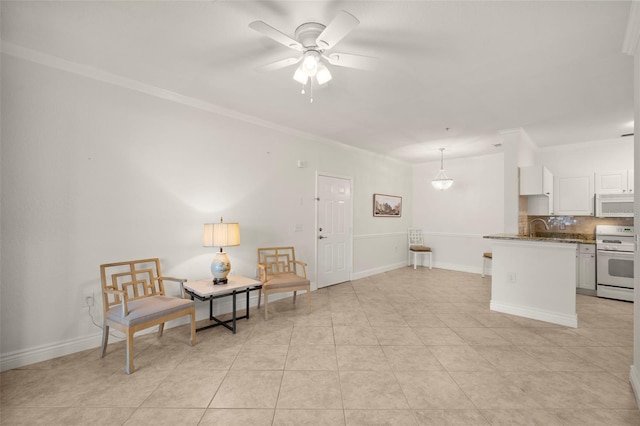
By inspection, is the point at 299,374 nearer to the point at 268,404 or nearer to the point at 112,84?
the point at 268,404

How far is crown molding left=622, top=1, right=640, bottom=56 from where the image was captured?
1819 mm

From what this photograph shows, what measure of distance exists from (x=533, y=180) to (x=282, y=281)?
4.02 m

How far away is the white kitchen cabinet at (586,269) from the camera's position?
461 cm

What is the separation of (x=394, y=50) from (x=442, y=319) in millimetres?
3108

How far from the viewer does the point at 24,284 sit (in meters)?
2.41

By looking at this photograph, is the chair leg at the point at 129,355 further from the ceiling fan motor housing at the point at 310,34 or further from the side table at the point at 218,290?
the ceiling fan motor housing at the point at 310,34

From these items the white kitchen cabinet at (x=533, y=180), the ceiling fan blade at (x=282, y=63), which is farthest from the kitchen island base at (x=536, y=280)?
the ceiling fan blade at (x=282, y=63)

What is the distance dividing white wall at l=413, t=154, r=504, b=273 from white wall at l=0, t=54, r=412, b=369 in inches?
178

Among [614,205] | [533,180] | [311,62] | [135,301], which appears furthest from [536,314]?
[135,301]

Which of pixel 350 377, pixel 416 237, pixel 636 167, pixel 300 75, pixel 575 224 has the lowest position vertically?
pixel 350 377

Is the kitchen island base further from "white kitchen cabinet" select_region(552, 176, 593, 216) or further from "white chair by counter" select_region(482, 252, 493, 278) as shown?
"white kitchen cabinet" select_region(552, 176, 593, 216)

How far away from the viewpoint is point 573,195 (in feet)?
16.8

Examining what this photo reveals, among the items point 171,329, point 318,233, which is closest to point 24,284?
point 171,329

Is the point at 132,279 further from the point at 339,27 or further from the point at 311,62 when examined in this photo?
the point at 339,27
